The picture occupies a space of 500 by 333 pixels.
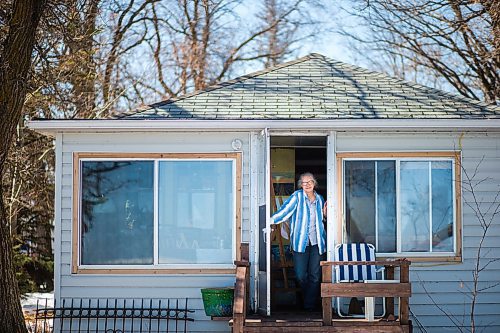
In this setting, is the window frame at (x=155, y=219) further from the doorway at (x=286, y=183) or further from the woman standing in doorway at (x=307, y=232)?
the doorway at (x=286, y=183)

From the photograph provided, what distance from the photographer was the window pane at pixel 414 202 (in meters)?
10.6

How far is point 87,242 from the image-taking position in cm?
1068

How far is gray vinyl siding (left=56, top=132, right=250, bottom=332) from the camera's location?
413 inches

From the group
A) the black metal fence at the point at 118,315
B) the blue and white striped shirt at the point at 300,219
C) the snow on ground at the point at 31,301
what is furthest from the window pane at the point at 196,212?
the snow on ground at the point at 31,301

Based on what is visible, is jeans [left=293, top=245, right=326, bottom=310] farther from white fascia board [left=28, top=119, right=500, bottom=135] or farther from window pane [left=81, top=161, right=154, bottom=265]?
window pane [left=81, top=161, right=154, bottom=265]

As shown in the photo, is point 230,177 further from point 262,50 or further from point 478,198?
point 262,50

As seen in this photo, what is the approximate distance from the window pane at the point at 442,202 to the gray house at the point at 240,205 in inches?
0.5

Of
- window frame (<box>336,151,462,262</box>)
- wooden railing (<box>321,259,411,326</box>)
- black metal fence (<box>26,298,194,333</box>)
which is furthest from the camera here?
window frame (<box>336,151,462,262</box>)

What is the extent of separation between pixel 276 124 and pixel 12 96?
3181mm

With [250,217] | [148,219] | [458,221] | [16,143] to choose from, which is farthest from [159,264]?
[16,143]

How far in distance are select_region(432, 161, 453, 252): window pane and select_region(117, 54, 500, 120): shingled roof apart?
2.24 feet

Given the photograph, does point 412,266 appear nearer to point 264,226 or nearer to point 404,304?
point 404,304

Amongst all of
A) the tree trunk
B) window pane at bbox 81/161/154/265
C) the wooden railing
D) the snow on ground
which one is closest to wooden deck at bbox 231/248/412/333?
the wooden railing

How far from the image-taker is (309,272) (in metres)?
10.5
